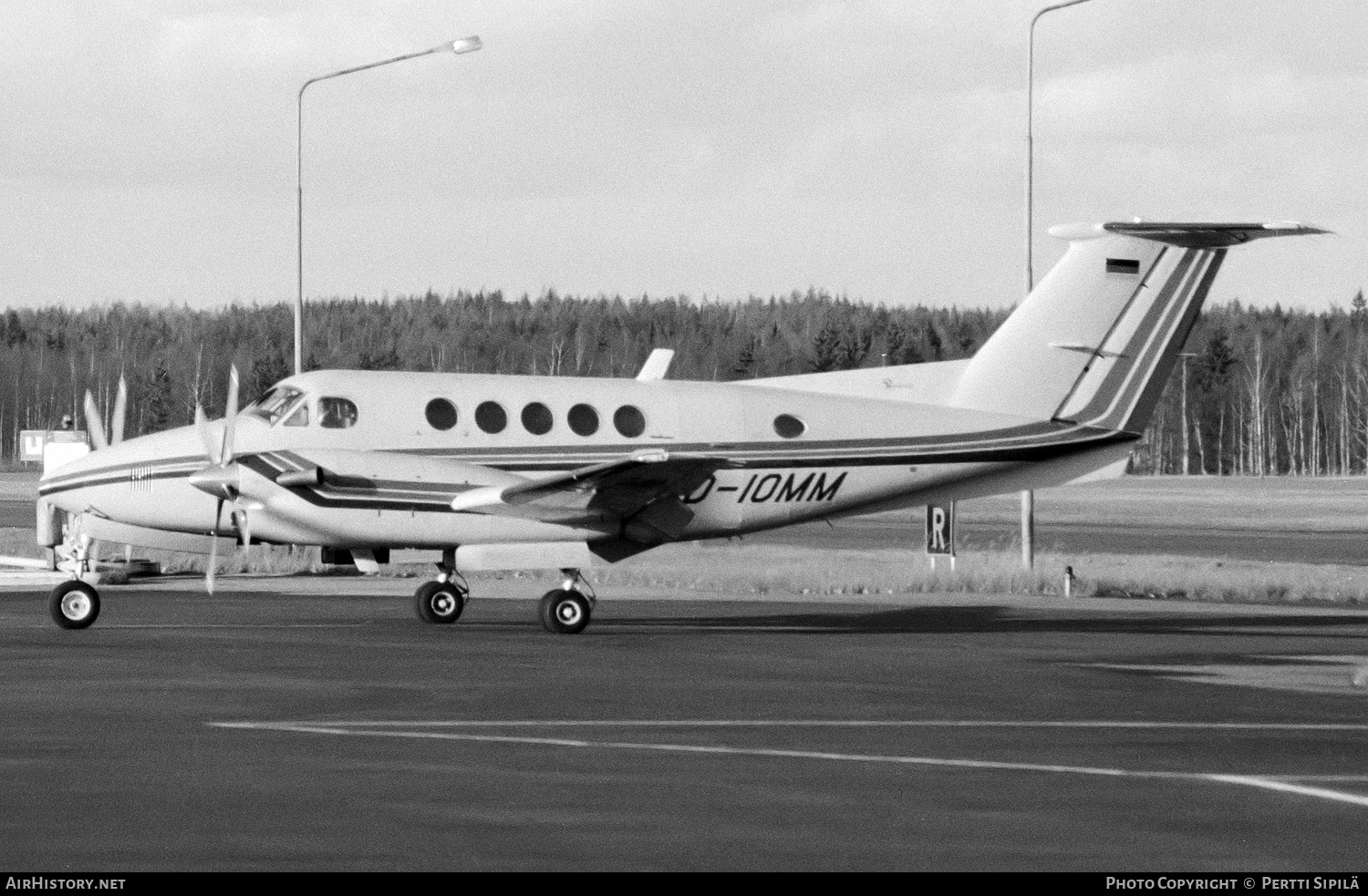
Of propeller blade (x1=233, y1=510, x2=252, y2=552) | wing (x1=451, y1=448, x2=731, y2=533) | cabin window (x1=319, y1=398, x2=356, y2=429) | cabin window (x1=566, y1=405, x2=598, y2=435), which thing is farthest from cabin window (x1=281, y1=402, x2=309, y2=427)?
cabin window (x1=566, y1=405, x2=598, y2=435)

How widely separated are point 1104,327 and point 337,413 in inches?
379

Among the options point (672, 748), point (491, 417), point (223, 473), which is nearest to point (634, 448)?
point (491, 417)

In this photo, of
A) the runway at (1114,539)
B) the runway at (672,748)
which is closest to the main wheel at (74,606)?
the runway at (672,748)

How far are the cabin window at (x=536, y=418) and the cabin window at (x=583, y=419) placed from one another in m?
0.25

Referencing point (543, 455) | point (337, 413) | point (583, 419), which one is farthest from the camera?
point (583, 419)

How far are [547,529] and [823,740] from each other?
31.2ft

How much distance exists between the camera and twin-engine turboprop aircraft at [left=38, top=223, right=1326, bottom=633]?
70.8 ft

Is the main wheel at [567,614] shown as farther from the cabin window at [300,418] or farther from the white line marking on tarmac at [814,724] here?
the white line marking on tarmac at [814,724]

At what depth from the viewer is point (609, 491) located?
21625 mm

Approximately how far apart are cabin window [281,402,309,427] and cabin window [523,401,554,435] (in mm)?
2433

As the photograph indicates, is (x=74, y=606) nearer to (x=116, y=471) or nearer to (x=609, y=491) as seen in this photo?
(x=116, y=471)

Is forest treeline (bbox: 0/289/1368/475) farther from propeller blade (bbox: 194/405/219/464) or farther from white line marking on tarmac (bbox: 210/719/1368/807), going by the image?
white line marking on tarmac (bbox: 210/719/1368/807)

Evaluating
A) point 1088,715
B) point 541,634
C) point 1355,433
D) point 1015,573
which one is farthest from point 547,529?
point 1355,433

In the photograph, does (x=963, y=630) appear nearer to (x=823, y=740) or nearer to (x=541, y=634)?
(x=541, y=634)
